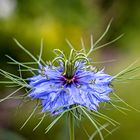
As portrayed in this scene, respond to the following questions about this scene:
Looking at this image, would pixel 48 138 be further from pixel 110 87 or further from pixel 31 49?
pixel 110 87

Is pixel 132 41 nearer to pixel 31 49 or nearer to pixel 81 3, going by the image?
pixel 81 3

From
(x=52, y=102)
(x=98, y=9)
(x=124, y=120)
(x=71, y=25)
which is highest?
(x=98, y=9)

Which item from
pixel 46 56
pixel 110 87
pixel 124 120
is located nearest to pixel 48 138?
pixel 124 120

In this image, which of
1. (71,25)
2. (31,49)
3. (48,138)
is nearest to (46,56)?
(31,49)

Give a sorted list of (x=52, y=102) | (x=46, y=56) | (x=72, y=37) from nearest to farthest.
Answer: (x=52, y=102) < (x=46, y=56) < (x=72, y=37)

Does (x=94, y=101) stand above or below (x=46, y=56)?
below

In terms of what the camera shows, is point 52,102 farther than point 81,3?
No

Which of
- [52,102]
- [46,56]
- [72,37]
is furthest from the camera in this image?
[72,37]
